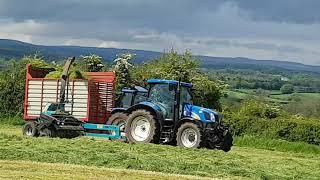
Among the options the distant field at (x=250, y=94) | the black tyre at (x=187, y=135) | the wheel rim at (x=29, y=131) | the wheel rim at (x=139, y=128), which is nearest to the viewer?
the black tyre at (x=187, y=135)

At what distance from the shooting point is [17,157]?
472 inches

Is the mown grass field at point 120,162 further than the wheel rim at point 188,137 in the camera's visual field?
No

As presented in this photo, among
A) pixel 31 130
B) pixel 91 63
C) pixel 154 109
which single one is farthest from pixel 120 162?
Answer: pixel 91 63

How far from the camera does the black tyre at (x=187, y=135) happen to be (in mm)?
16312

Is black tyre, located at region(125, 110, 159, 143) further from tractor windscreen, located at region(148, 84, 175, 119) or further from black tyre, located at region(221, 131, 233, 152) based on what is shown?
black tyre, located at region(221, 131, 233, 152)

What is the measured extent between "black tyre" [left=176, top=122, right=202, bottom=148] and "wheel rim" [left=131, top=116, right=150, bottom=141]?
1237 millimetres

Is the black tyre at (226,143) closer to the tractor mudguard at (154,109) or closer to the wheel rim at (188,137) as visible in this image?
the wheel rim at (188,137)

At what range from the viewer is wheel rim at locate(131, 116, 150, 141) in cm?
1728

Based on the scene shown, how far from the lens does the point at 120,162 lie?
11.8m

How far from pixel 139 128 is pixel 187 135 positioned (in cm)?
171

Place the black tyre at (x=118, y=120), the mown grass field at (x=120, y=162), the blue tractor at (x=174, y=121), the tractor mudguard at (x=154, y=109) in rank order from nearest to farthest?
1. the mown grass field at (x=120, y=162)
2. the blue tractor at (x=174, y=121)
3. the tractor mudguard at (x=154, y=109)
4. the black tyre at (x=118, y=120)

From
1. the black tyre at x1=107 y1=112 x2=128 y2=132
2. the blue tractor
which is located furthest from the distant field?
the blue tractor

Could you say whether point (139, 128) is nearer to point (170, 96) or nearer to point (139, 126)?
point (139, 126)

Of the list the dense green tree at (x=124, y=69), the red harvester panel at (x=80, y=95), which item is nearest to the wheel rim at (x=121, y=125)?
the red harvester panel at (x=80, y=95)
